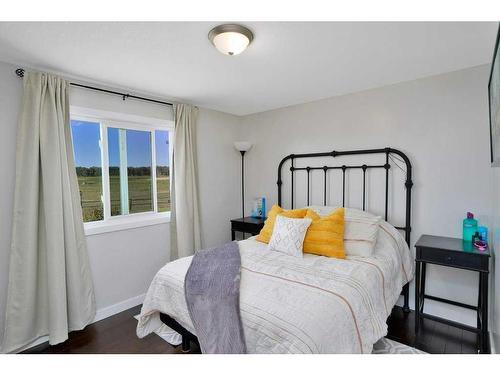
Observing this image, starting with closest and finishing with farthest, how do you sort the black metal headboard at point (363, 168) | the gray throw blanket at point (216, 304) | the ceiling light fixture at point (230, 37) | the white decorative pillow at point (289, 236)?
the gray throw blanket at point (216, 304) < the ceiling light fixture at point (230, 37) < the white decorative pillow at point (289, 236) < the black metal headboard at point (363, 168)

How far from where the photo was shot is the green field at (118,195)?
2.71m

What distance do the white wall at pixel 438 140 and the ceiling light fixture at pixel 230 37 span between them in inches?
66.4

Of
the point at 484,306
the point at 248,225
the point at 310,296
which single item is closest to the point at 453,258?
the point at 484,306

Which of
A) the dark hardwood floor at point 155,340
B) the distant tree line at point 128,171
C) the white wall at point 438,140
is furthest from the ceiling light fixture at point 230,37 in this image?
the dark hardwood floor at point 155,340

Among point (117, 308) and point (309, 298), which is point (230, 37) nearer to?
point (309, 298)

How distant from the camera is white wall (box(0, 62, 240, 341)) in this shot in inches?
81.6

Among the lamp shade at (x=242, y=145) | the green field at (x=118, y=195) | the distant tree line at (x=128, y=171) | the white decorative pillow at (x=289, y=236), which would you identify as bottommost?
the white decorative pillow at (x=289, y=236)

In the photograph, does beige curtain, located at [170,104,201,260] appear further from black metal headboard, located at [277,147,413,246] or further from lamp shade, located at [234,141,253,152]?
black metal headboard, located at [277,147,413,246]

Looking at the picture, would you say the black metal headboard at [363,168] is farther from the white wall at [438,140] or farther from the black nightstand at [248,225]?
the black nightstand at [248,225]

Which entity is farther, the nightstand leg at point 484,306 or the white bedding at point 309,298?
the nightstand leg at point 484,306

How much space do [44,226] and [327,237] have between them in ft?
7.69

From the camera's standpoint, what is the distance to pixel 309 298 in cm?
152
